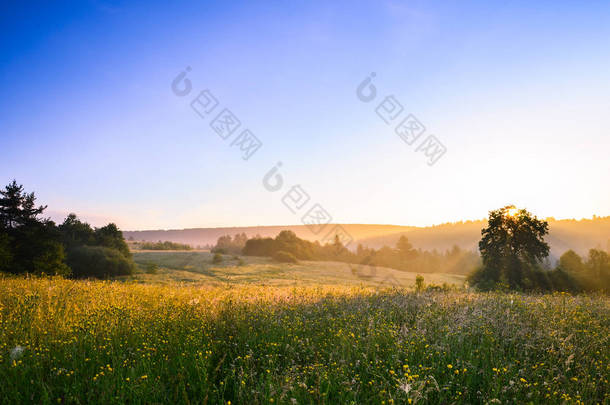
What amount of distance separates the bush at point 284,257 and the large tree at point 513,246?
34.2 metres

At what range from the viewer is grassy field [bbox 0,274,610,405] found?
412 centimetres

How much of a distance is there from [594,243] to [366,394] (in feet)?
438

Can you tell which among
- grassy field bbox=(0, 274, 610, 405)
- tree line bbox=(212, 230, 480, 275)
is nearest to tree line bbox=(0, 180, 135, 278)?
grassy field bbox=(0, 274, 610, 405)

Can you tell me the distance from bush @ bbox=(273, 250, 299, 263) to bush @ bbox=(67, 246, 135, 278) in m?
28.2

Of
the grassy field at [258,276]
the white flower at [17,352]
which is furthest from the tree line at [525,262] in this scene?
the white flower at [17,352]

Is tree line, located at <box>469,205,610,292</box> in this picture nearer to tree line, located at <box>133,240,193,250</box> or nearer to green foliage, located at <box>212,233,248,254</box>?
green foliage, located at <box>212,233,248,254</box>

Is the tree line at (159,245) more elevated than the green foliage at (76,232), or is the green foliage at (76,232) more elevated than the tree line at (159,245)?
the green foliage at (76,232)

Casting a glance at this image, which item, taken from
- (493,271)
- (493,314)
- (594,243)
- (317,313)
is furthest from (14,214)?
(594,243)

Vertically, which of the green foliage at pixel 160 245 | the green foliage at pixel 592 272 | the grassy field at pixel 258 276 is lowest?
the grassy field at pixel 258 276

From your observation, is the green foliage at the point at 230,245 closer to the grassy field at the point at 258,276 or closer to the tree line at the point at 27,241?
the grassy field at the point at 258,276

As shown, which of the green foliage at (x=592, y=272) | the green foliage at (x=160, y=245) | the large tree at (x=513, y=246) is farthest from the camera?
the green foliage at (x=160, y=245)

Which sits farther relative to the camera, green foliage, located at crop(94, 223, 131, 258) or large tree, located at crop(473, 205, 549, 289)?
green foliage, located at crop(94, 223, 131, 258)

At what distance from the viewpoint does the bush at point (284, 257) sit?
5331 centimetres

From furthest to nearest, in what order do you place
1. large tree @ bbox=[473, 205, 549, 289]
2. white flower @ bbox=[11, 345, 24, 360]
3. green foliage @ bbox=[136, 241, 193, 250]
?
green foliage @ bbox=[136, 241, 193, 250]
large tree @ bbox=[473, 205, 549, 289]
white flower @ bbox=[11, 345, 24, 360]
